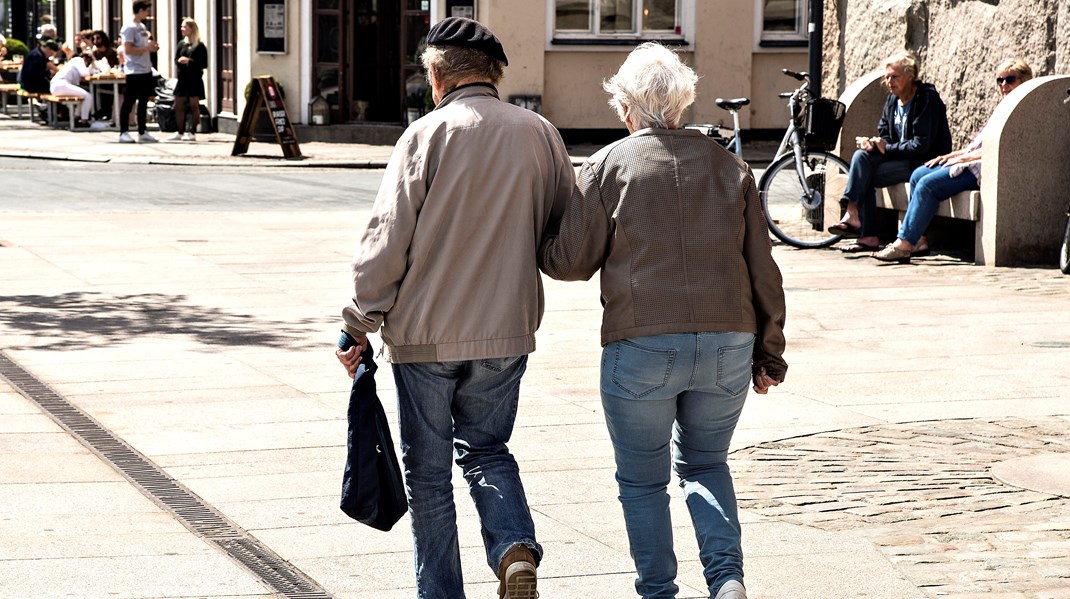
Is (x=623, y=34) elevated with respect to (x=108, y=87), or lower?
elevated

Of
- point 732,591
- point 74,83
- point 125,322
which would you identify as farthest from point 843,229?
point 74,83

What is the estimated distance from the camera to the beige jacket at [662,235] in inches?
167

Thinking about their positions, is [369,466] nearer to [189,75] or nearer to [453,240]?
[453,240]

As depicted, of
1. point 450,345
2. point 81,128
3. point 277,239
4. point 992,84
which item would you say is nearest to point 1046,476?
point 450,345

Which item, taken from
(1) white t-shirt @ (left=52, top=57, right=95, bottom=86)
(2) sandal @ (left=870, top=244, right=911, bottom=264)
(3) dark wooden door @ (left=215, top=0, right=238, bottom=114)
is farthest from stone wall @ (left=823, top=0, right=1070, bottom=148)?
(1) white t-shirt @ (left=52, top=57, right=95, bottom=86)

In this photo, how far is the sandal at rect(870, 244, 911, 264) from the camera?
486 inches

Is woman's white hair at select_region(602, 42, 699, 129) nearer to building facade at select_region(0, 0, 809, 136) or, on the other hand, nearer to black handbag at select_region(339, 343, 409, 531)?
black handbag at select_region(339, 343, 409, 531)

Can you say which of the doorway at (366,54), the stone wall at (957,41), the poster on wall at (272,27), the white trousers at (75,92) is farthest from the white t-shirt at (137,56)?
the stone wall at (957,41)

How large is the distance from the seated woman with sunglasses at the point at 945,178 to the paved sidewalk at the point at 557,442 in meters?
0.56

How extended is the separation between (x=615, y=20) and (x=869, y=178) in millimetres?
13250

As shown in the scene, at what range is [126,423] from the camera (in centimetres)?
685

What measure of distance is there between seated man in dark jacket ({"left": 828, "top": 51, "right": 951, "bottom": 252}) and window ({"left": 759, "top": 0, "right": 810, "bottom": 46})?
13.3 meters

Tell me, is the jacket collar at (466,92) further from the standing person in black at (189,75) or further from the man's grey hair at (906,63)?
the standing person in black at (189,75)

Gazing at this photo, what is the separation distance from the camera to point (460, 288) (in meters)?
4.29
